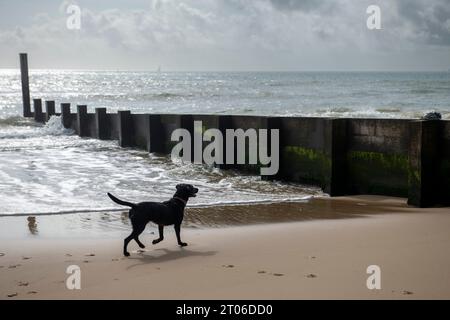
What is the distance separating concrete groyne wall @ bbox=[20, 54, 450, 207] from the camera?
8422mm

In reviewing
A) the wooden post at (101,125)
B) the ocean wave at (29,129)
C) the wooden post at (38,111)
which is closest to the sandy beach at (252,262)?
the wooden post at (101,125)

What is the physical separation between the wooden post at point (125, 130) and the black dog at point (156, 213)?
12.3m

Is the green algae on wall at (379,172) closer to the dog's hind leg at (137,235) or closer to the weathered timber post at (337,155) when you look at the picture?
the weathered timber post at (337,155)

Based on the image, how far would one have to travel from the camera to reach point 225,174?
12398 millimetres

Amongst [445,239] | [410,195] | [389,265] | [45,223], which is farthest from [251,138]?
[389,265]

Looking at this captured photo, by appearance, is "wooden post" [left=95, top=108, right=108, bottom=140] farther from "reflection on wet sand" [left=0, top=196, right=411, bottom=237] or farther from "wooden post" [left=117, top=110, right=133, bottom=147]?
"reflection on wet sand" [left=0, top=196, right=411, bottom=237]

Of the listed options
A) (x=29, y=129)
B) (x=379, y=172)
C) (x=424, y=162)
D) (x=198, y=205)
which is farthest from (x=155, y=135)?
(x=29, y=129)

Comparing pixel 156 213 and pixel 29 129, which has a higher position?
pixel 156 213

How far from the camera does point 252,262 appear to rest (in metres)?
5.39

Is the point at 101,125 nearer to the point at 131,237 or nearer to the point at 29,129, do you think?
the point at 29,129

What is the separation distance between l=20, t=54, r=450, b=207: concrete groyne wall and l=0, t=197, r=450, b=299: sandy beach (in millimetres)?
1157

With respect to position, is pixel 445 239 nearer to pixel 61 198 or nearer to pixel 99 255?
pixel 99 255

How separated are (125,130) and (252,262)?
43.7ft
